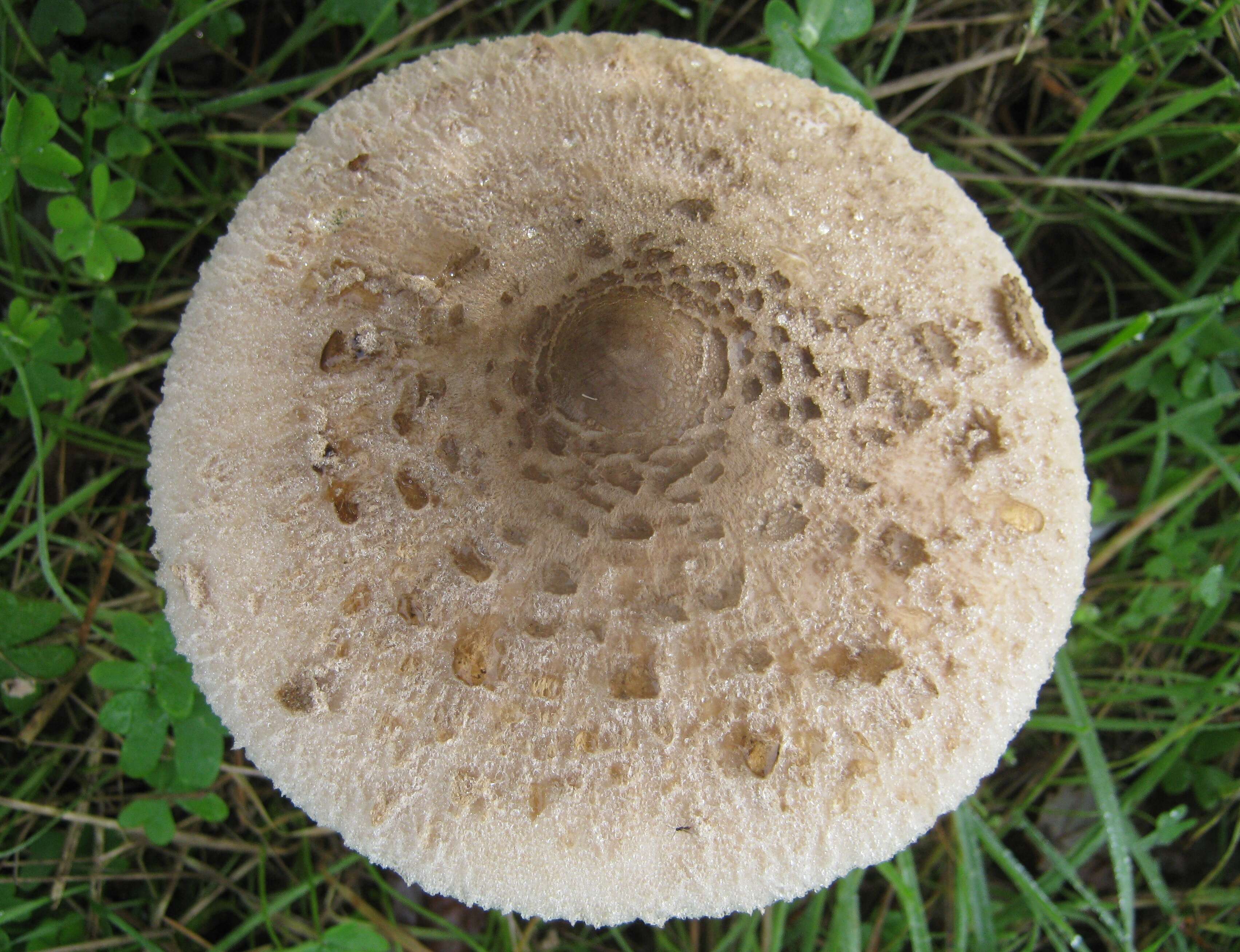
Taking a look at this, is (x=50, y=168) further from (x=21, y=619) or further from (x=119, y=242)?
(x=21, y=619)

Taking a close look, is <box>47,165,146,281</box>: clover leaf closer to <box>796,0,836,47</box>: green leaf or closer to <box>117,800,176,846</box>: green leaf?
<box>117,800,176,846</box>: green leaf

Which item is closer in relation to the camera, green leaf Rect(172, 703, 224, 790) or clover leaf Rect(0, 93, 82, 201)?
clover leaf Rect(0, 93, 82, 201)

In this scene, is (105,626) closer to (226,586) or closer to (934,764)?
(226,586)

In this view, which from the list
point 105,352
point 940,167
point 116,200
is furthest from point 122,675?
point 940,167

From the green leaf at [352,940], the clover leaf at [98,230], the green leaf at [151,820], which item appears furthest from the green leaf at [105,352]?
the green leaf at [352,940]

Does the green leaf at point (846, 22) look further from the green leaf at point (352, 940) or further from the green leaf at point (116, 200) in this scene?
the green leaf at point (352, 940)

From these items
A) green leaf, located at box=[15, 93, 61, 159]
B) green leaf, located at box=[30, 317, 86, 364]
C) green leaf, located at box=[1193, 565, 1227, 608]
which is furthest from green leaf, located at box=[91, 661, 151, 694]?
green leaf, located at box=[1193, 565, 1227, 608]
